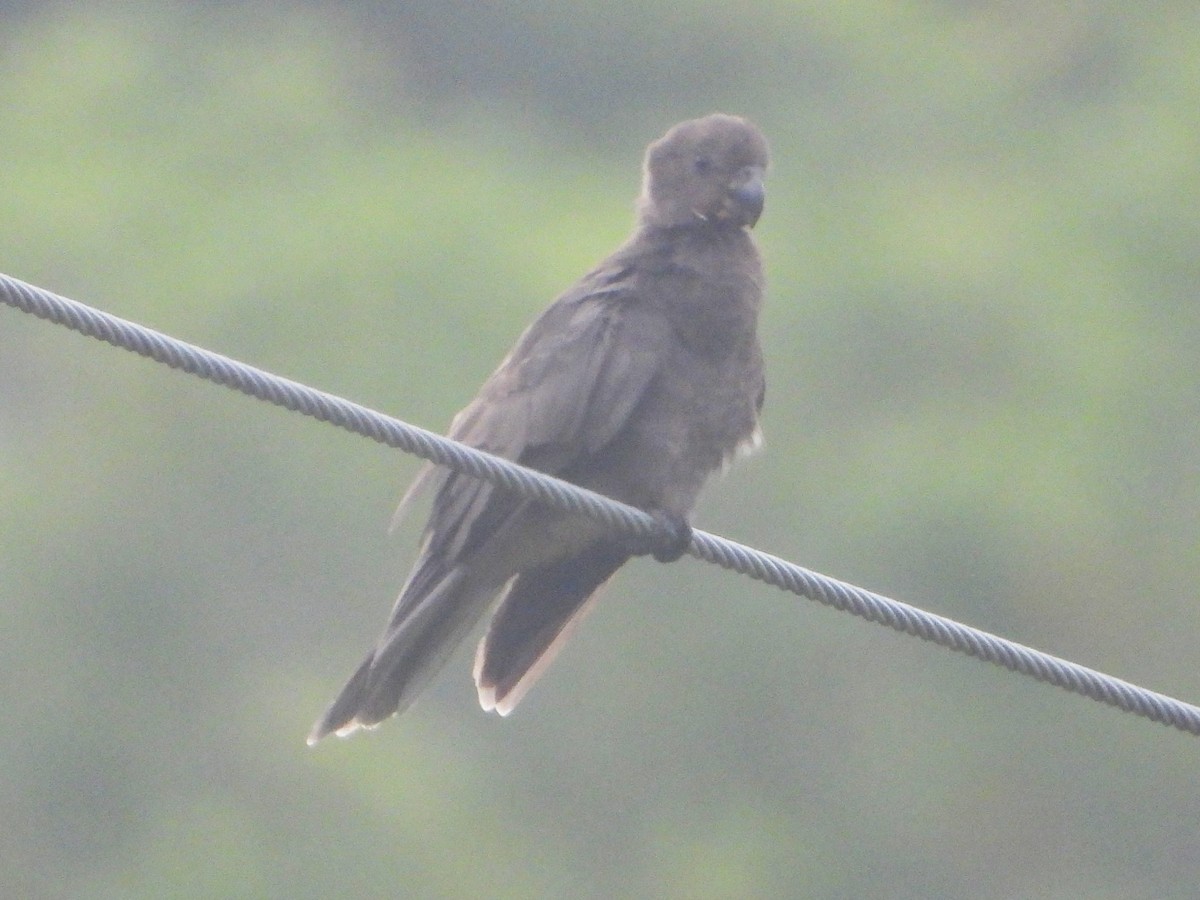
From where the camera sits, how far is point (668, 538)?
4844 millimetres

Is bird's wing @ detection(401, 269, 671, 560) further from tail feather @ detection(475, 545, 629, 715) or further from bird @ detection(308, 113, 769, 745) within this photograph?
tail feather @ detection(475, 545, 629, 715)

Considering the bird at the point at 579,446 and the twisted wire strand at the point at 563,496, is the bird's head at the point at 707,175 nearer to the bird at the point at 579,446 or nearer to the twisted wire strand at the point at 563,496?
the bird at the point at 579,446

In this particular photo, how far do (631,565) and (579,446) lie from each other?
32.6ft

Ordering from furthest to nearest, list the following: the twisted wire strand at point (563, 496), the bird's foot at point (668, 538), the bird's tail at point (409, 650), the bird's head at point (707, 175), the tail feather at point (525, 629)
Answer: the bird's head at point (707, 175)
the tail feather at point (525, 629)
the bird's tail at point (409, 650)
the bird's foot at point (668, 538)
the twisted wire strand at point (563, 496)

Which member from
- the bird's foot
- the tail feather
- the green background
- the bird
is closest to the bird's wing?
the bird

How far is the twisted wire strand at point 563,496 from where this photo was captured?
342 cm

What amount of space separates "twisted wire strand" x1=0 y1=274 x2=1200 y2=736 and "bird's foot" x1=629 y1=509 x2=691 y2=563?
0.41 meters

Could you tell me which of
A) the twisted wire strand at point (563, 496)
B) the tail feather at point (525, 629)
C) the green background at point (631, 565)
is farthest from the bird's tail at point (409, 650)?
the green background at point (631, 565)

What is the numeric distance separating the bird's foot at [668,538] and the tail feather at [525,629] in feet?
1.70

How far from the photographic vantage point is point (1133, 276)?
15.8 metres

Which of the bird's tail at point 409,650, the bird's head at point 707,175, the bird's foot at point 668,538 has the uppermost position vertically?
the bird's head at point 707,175

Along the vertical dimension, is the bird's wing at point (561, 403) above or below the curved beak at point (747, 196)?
below

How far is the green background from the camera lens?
44.9 ft

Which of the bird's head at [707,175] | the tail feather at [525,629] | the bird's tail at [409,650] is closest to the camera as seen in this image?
the bird's tail at [409,650]
